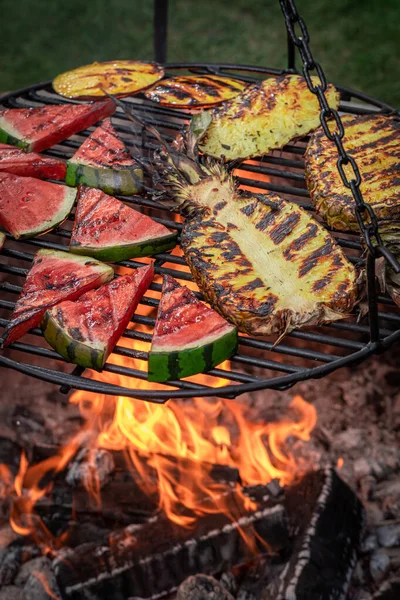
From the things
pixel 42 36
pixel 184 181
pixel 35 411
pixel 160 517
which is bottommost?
pixel 160 517

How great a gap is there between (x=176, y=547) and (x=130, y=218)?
1.49 metres

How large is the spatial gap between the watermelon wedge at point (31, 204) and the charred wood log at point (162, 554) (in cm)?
147

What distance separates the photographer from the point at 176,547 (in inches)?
118

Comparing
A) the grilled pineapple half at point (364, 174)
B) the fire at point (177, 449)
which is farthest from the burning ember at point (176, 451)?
the grilled pineapple half at point (364, 174)

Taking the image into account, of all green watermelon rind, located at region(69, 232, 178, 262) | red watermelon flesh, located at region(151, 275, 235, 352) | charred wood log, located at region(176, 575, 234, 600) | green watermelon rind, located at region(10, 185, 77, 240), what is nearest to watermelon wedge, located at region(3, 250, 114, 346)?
green watermelon rind, located at region(69, 232, 178, 262)

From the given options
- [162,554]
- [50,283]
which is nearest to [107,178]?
[50,283]

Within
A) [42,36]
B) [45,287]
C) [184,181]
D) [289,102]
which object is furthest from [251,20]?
[45,287]

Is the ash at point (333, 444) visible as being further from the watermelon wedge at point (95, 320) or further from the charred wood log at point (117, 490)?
the watermelon wedge at point (95, 320)

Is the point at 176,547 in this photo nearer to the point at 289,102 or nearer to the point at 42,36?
the point at 289,102

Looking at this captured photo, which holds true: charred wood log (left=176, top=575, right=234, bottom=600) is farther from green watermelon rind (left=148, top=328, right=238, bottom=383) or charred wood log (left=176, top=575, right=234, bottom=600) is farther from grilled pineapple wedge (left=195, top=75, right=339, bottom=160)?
grilled pineapple wedge (left=195, top=75, right=339, bottom=160)

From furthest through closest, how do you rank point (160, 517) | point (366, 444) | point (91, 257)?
point (366, 444) < point (160, 517) < point (91, 257)

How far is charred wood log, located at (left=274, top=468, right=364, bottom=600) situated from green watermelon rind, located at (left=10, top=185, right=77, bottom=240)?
5.75ft

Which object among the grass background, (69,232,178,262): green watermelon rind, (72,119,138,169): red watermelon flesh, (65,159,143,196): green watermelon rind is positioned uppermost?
the grass background

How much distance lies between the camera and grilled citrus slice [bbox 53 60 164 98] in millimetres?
3559
